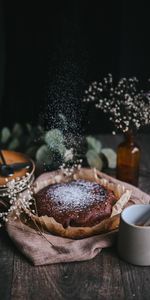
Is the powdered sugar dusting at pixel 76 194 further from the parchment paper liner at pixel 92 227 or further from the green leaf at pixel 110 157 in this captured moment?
the green leaf at pixel 110 157

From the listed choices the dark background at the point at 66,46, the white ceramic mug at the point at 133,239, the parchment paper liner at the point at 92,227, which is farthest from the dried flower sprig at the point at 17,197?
the dark background at the point at 66,46

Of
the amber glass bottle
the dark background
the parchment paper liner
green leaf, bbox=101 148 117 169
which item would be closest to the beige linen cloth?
the parchment paper liner

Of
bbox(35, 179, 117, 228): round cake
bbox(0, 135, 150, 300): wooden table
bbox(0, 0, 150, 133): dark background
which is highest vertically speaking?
bbox(0, 0, 150, 133): dark background

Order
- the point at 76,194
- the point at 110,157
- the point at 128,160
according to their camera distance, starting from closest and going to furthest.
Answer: the point at 76,194
the point at 128,160
the point at 110,157

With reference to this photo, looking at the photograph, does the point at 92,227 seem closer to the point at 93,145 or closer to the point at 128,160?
the point at 128,160

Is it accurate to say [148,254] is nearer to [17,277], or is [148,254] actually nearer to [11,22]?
[17,277]

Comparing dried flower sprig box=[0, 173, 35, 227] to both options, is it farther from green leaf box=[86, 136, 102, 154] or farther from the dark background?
the dark background

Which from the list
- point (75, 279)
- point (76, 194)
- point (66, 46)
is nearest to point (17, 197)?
point (76, 194)
